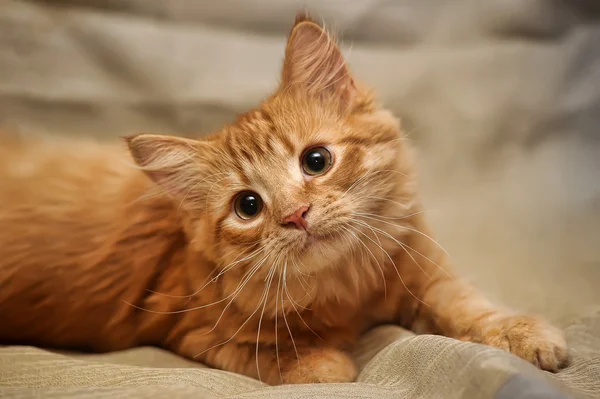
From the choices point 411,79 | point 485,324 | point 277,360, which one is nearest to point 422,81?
point 411,79

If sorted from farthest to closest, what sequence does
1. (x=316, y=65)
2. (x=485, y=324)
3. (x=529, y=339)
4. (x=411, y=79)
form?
(x=411, y=79) → (x=316, y=65) → (x=485, y=324) → (x=529, y=339)

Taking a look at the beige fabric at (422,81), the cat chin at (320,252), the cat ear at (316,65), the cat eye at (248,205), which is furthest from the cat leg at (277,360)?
the beige fabric at (422,81)

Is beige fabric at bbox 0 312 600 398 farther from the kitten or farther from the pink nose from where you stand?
the pink nose

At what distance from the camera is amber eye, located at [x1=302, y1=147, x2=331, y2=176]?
112 cm

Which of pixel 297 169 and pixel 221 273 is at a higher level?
pixel 297 169

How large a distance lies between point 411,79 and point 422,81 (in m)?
0.04

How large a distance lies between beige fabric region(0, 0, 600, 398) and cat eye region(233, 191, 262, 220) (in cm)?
67

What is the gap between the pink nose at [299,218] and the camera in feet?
3.35

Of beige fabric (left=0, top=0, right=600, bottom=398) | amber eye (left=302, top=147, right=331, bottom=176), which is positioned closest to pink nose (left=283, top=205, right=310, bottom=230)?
amber eye (left=302, top=147, right=331, bottom=176)

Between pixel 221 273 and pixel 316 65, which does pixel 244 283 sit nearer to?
pixel 221 273

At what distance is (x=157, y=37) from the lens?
1813mm

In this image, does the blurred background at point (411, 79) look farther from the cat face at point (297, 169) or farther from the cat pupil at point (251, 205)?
the cat pupil at point (251, 205)

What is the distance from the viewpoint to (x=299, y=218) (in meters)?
1.02

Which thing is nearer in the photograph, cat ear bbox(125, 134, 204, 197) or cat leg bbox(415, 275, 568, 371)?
cat leg bbox(415, 275, 568, 371)
